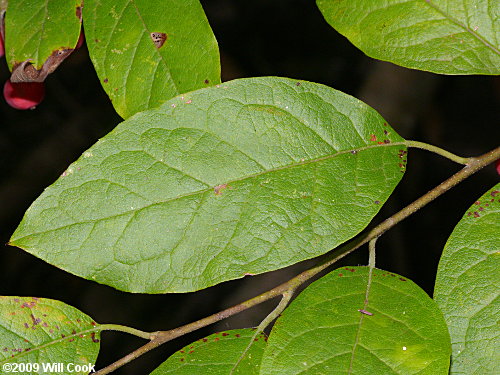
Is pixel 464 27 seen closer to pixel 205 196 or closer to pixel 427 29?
pixel 427 29

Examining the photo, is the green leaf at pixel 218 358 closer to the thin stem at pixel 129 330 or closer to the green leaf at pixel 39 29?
the thin stem at pixel 129 330

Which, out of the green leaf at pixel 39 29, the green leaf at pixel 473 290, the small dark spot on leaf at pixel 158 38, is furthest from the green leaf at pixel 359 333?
the green leaf at pixel 39 29

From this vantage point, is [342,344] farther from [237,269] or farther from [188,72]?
[188,72]

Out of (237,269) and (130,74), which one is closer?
(237,269)

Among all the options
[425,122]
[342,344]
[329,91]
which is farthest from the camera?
[425,122]

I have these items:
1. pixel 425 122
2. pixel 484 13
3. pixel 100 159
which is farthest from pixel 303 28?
pixel 100 159

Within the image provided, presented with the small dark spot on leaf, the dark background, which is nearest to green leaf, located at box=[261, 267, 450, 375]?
the small dark spot on leaf
